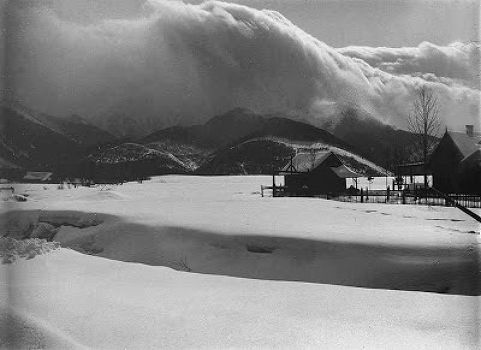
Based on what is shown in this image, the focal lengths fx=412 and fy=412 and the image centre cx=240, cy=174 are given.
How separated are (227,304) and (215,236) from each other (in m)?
4.83

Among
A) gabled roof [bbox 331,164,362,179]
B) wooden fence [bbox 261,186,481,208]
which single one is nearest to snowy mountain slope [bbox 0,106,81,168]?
wooden fence [bbox 261,186,481,208]

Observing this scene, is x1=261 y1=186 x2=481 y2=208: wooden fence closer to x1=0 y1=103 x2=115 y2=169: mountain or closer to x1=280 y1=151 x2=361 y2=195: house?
x1=280 y1=151 x2=361 y2=195: house

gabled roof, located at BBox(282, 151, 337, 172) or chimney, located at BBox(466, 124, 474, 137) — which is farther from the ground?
chimney, located at BBox(466, 124, 474, 137)

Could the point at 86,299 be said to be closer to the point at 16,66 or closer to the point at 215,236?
the point at 215,236

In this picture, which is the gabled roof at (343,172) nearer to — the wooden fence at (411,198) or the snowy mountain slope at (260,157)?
the snowy mountain slope at (260,157)

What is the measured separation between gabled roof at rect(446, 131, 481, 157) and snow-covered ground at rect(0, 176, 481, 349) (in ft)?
21.5

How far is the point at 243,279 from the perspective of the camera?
31.0ft

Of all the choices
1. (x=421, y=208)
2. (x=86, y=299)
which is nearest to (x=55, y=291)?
(x=86, y=299)

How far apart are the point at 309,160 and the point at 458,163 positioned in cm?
1013

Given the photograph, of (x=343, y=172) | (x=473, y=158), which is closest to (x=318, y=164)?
(x=343, y=172)

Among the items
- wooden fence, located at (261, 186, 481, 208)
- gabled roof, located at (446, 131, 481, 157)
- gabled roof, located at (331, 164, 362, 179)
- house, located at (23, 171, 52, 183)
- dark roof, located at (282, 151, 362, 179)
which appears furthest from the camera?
dark roof, located at (282, 151, 362, 179)

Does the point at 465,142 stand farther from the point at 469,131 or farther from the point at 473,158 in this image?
the point at 469,131

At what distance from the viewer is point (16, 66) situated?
11703 millimetres

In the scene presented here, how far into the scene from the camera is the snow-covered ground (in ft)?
18.5
